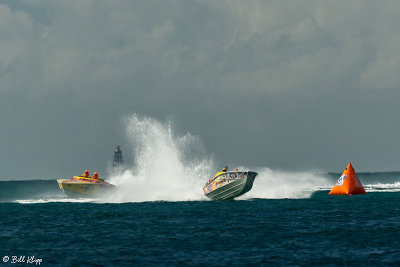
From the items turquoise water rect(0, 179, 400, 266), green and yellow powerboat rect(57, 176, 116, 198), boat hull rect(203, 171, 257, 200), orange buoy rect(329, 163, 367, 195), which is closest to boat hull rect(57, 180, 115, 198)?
green and yellow powerboat rect(57, 176, 116, 198)

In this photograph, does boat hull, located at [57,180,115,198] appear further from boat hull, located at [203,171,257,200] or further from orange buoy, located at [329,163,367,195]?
orange buoy, located at [329,163,367,195]

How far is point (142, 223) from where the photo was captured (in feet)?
121

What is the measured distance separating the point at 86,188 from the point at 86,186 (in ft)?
0.98

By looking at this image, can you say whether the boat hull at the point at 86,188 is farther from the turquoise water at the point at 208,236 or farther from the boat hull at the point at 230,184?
the boat hull at the point at 230,184

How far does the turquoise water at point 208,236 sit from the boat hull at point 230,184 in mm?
3682

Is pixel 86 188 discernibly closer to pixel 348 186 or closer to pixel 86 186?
pixel 86 186

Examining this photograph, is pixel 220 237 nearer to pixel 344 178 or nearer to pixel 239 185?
pixel 239 185

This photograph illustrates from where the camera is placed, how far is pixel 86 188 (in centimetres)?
6062

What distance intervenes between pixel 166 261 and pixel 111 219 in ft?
58.2

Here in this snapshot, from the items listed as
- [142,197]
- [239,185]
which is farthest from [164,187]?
[239,185]

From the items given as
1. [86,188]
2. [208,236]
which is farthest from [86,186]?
[208,236]

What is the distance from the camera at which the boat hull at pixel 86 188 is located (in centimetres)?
6041

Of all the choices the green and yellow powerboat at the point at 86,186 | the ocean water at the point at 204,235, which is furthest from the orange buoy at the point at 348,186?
the green and yellow powerboat at the point at 86,186

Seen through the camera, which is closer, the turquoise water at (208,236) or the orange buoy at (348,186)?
the turquoise water at (208,236)
